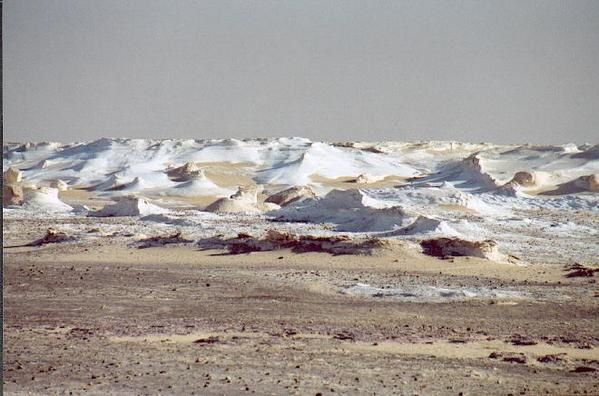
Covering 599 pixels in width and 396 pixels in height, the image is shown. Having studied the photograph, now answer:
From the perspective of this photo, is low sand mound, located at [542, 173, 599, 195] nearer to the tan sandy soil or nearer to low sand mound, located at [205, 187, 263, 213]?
the tan sandy soil

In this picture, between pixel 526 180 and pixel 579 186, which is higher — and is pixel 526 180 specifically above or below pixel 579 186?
above

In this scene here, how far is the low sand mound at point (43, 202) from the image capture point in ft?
107

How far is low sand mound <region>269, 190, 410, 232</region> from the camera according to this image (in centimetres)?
2252

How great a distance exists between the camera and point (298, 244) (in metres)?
19.2

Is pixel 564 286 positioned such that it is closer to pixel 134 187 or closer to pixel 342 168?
pixel 134 187

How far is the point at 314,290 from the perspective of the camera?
Answer: 46.2 feet

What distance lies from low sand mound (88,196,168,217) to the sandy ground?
38.0 feet

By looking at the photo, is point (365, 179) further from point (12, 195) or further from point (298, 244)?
point (298, 244)

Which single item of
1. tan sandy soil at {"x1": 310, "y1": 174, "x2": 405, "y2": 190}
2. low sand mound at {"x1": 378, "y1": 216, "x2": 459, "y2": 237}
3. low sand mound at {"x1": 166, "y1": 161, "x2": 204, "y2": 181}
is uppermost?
low sand mound at {"x1": 166, "y1": 161, "x2": 204, "y2": 181}

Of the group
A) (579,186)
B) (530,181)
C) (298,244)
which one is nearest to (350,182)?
(530,181)

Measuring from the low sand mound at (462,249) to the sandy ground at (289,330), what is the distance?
0.51 m

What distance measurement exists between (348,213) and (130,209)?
30.2 ft

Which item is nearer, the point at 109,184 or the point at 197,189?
the point at 197,189

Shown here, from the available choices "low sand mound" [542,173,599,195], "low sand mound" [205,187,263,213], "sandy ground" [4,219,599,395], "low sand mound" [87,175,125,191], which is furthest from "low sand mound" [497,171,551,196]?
"low sand mound" [87,175,125,191]
